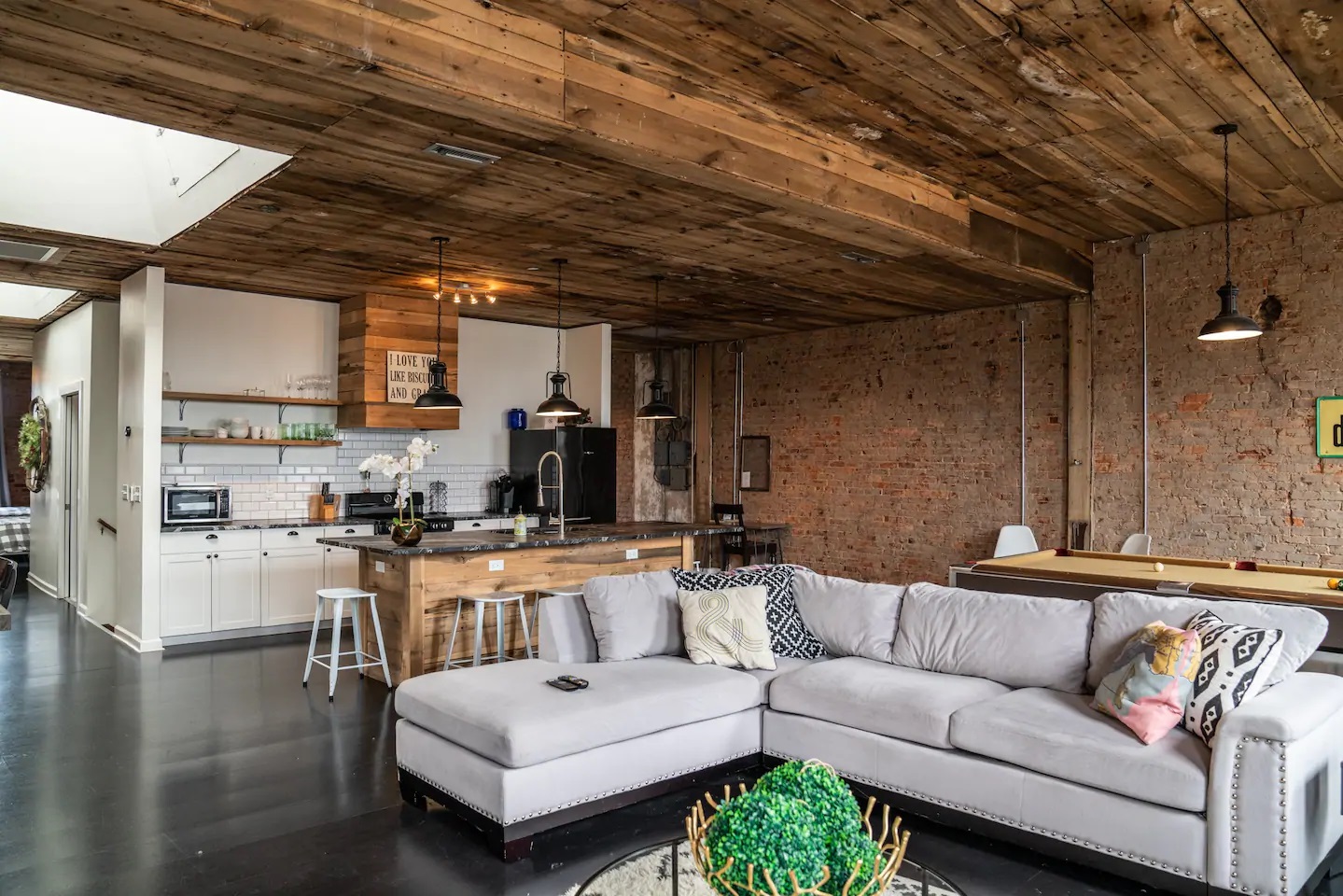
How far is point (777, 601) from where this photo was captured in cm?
473

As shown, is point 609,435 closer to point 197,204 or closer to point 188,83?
point 197,204

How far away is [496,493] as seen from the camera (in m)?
9.50

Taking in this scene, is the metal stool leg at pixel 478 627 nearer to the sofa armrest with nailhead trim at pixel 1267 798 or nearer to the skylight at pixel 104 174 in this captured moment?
the skylight at pixel 104 174

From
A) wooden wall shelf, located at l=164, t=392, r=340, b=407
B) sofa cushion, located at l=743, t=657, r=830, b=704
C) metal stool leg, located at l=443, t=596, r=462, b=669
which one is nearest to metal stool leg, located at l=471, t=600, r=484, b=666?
metal stool leg, located at l=443, t=596, r=462, b=669

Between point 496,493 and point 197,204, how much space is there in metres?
4.45

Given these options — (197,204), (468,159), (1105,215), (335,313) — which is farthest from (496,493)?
(1105,215)

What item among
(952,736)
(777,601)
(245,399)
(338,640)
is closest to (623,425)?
(245,399)

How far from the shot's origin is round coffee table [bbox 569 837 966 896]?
7.48 ft

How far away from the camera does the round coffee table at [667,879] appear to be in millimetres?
2281

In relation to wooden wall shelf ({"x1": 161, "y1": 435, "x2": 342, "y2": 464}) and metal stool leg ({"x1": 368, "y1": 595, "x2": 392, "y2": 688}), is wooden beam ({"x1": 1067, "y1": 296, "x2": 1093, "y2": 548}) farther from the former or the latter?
wooden wall shelf ({"x1": 161, "y1": 435, "x2": 342, "y2": 464})

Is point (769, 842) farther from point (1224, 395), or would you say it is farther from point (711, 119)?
point (1224, 395)

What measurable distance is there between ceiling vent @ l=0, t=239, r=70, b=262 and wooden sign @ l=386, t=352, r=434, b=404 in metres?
2.58

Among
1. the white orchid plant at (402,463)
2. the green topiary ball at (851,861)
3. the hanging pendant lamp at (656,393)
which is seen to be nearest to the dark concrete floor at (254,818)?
the white orchid plant at (402,463)

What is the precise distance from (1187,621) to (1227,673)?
44 centimetres
